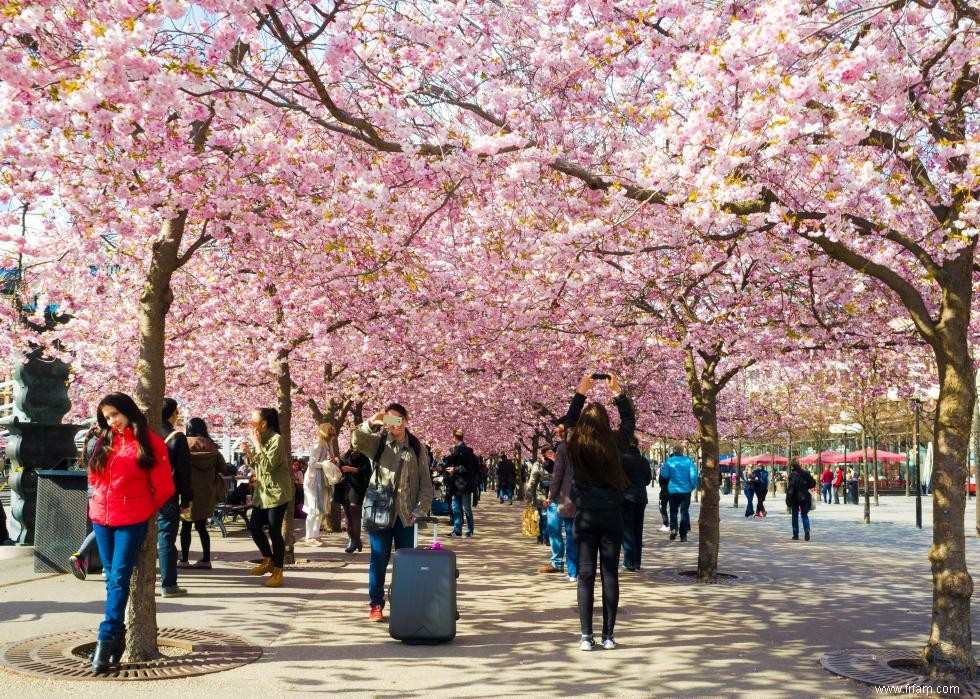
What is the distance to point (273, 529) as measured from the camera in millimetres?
10703

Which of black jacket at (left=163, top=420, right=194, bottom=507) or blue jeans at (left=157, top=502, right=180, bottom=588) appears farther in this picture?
blue jeans at (left=157, top=502, right=180, bottom=588)

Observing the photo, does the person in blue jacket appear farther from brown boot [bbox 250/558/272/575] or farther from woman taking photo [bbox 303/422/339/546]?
brown boot [bbox 250/558/272/575]

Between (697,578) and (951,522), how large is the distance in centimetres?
595

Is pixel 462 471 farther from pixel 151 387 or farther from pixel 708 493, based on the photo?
pixel 151 387

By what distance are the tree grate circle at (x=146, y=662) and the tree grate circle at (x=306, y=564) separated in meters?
5.09

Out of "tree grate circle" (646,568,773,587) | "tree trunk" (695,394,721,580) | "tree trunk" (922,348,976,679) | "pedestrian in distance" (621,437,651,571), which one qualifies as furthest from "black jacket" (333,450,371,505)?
"tree trunk" (922,348,976,679)

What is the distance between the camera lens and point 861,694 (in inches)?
255

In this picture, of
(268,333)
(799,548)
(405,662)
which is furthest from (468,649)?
(799,548)

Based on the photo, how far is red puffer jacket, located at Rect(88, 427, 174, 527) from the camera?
6516 mm

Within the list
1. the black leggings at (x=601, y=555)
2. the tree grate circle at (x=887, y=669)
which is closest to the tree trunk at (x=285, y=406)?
the black leggings at (x=601, y=555)

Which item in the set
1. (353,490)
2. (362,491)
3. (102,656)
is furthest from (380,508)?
(353,490)

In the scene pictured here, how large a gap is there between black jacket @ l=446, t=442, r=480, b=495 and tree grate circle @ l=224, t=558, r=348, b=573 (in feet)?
17.7

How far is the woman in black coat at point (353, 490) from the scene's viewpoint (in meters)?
14.0

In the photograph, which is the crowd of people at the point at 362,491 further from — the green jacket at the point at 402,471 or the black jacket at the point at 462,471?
the black jacket at the point at 462,471
